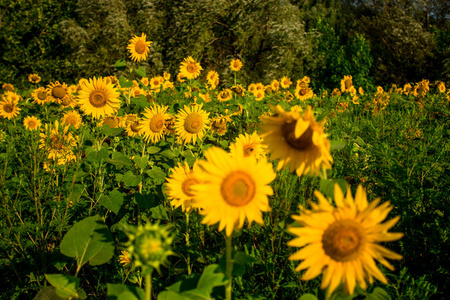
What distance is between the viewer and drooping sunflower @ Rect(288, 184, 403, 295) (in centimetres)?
82

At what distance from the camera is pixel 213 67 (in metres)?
11.8

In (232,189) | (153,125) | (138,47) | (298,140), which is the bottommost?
(232,189)

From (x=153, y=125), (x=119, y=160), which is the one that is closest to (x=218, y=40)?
(x=153, y=125)

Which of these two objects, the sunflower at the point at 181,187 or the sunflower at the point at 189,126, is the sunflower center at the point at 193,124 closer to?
the sunflower at the point at 189,126

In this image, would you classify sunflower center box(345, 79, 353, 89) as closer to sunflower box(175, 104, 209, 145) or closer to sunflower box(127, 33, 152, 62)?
sunflower box(127, 33, 152, 62)

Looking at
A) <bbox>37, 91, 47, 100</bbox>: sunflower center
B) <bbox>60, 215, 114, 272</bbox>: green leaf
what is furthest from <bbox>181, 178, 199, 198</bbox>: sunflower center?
<bbox>37, 91, 47, 100</bbox>: sunflower center

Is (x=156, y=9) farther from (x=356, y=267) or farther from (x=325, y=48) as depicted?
(x=356, y=267)

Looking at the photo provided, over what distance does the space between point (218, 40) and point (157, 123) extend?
407 inches

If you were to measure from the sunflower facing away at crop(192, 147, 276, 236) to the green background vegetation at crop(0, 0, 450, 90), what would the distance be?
1025cm

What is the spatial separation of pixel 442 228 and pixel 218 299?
3.67 ft

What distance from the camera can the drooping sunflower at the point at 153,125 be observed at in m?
2.50

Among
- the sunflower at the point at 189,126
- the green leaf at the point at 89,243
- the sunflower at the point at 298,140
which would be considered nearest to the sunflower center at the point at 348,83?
the sunflower at the point at 189,126

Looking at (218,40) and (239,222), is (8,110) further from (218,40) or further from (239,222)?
(218,40)

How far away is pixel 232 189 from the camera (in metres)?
0.94
